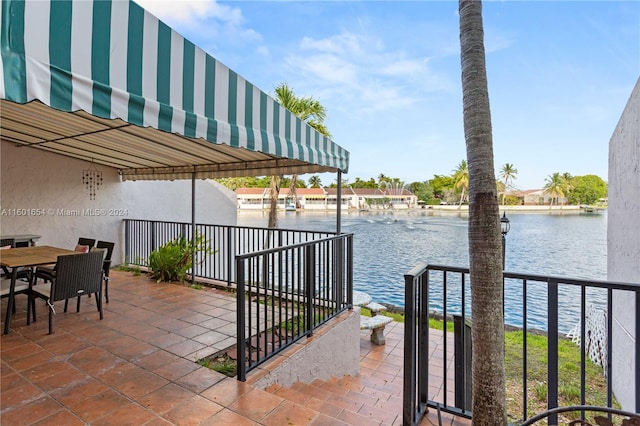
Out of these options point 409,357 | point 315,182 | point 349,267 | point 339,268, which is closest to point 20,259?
point 339,268

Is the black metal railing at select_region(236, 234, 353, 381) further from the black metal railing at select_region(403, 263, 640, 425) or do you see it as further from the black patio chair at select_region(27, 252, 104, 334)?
the black patio chair at select_region(27, 252, 104, 334)

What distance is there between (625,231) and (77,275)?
6430mm

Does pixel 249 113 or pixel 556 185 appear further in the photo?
pixel 556 185

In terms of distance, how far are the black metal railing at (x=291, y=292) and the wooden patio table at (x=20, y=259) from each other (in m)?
2.16

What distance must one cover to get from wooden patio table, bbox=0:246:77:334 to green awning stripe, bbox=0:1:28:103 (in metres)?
2.60

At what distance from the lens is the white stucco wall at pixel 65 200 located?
17.2 ft

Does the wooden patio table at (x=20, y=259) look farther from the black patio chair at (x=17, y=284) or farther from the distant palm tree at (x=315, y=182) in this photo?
the distant palm tree at (x=315, y=182)

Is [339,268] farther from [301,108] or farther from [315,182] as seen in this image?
[315,182]

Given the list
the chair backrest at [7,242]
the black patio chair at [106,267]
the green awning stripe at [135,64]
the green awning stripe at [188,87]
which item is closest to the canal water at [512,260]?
the black patio chair at [106,267]

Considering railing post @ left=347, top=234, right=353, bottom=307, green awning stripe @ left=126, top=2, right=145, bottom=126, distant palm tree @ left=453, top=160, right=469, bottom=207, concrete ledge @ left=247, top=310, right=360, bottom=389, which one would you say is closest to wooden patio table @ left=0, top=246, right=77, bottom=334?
green awning stripe @ left=126, top=2, right=145, bottom=126

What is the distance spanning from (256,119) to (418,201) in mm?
71678

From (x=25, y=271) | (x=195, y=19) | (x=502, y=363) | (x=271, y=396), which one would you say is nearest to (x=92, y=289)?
(x=25, y=271)

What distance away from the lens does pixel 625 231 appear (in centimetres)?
421

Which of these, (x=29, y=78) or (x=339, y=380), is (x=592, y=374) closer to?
(x=339, y=380)
